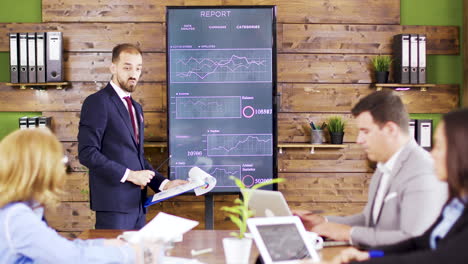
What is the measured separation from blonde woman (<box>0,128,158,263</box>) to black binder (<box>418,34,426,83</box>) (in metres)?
3.26

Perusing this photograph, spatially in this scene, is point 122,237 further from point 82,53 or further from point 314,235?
point 82,53

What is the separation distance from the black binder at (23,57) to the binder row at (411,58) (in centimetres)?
309

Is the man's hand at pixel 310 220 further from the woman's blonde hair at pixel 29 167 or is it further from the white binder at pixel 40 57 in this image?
the white binder at pixel 40 57

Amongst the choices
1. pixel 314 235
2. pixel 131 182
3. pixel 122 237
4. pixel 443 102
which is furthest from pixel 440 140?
pixel 443 102

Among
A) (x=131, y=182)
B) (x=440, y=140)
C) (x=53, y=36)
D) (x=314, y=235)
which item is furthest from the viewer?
(x=53, y=36)

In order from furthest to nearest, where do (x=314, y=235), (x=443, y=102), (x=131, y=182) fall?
(x=443, y=102)
(x=131, y=182)
(x=314, y=235)

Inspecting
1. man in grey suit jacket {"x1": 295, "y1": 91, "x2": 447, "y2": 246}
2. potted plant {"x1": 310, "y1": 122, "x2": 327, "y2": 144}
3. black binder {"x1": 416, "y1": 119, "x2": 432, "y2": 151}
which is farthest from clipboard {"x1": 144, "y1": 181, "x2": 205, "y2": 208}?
black binder {"x1": 416, "y1": 119, "x2": 432, "y2": 151}

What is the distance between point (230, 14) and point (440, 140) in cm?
272

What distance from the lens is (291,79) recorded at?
436 cm

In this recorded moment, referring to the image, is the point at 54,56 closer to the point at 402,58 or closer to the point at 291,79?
the point at 291,79

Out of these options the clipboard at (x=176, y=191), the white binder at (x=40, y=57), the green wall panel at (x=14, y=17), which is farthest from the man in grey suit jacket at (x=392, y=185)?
the green wall panel at (x=14, y=17)

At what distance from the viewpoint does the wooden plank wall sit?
4.31 m

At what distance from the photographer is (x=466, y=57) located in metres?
4.34

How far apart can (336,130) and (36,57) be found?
8.39 ft
